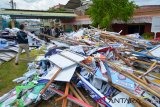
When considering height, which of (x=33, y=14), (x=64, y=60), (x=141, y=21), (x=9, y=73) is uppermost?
(x=33, y=14)

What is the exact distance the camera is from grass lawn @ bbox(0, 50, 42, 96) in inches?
275

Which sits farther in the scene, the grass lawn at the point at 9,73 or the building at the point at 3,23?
the building at the point at 3,23

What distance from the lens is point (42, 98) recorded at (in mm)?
5422

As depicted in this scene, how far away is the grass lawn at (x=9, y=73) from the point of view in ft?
22.9

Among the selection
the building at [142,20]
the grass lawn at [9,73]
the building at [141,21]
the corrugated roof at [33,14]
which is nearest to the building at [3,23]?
the corrugated roof at [33,14]

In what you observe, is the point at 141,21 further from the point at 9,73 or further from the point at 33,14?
the point at 9,73

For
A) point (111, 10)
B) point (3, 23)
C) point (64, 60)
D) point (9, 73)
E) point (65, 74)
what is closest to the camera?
point (65, 74)

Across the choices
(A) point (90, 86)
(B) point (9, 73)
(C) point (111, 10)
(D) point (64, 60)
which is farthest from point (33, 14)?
(A) point (90, 86)

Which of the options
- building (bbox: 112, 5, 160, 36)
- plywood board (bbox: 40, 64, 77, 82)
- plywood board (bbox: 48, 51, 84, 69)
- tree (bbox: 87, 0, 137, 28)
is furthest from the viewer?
building (bbox: 112, 5, 160, 36)

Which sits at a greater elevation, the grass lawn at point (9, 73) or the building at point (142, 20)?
the building at point (142, 20)

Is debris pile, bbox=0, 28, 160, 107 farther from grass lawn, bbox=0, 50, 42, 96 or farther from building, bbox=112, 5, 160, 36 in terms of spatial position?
building, bbox=112, 5, 160, 36

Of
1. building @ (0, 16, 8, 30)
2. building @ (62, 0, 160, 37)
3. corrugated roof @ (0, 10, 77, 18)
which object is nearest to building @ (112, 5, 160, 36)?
building @ (62, 0, 160, 37)

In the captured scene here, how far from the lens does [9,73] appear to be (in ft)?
27.8

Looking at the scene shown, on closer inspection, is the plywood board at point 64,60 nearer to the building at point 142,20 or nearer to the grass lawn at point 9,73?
the grass lawn at point 9,73
